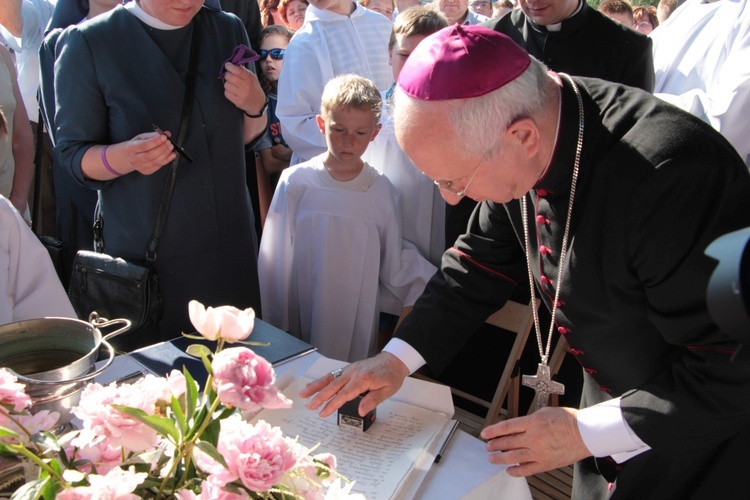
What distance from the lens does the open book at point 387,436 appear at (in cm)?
132

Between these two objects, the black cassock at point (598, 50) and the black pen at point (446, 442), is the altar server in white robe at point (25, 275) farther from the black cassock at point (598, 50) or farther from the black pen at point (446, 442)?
the black cassock at point (598, 50)

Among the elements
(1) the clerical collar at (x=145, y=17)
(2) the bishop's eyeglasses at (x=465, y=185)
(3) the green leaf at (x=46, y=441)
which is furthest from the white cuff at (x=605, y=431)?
(1) the clerical collar at (x=145, y=17)

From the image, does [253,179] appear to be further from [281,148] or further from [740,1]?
[740,1]

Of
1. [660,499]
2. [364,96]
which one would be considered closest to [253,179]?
[364,96]

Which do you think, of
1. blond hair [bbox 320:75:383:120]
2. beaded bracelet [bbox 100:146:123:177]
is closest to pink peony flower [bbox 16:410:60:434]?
beaded bracelet [bbox 100:146:123:177]

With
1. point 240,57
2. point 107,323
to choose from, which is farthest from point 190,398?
point 240,57

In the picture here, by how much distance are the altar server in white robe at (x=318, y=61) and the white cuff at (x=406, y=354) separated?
1.81 metres

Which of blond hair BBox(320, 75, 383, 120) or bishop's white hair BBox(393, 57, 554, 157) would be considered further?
blond hair BBox(320, 75, 383, 120)

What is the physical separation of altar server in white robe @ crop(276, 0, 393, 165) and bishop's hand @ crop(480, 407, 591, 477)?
2.26 metres

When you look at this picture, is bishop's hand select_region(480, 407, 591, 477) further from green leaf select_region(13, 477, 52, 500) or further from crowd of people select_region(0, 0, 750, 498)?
green leaf select_region(13, 477, 52, 500)

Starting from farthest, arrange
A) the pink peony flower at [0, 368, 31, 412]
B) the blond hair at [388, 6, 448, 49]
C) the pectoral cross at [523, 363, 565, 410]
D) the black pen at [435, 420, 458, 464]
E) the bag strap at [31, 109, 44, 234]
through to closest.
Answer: the bag strap at [31, 109, 44, 234], the blond hair at [388, 6, 448, 49], the pectoral cross at [523, 363, 565, 410], the black pen at [435, 420, 458, 464], the pink peony flower at [0, 368, 31, 412]

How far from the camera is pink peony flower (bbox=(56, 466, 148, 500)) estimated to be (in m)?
0.71

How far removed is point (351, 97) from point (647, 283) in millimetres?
1738

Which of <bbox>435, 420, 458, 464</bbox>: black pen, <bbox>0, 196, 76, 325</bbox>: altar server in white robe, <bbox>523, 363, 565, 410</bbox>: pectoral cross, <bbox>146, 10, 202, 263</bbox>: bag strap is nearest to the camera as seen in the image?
<bbox>435, 420, 458, 464</bbox>: black pen
